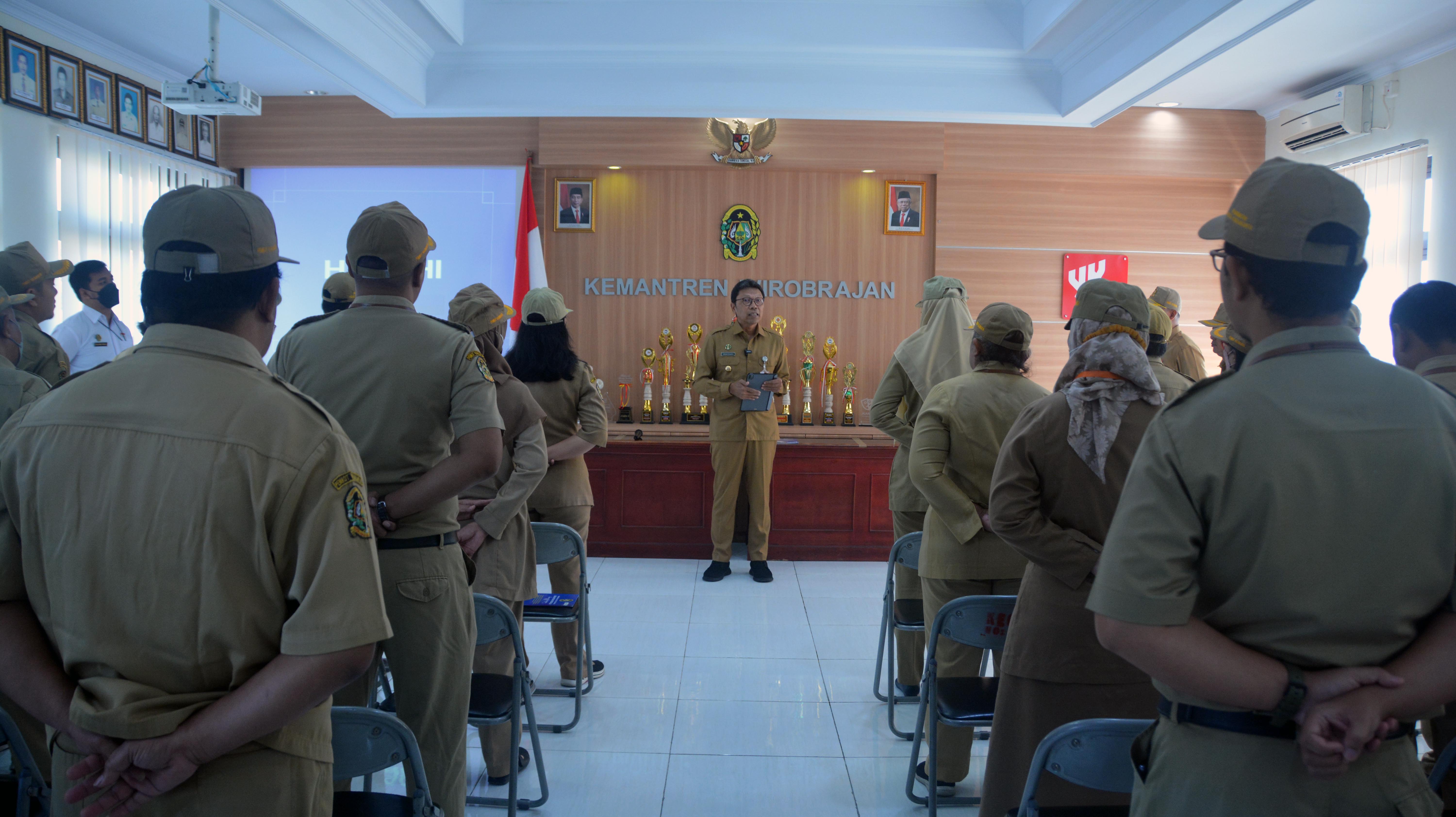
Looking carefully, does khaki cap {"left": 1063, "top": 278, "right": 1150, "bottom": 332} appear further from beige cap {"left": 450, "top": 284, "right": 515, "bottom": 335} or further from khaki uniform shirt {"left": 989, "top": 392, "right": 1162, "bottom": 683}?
beige cap {"left": 450, "top": 284, "right": 515, "bottom": 335}

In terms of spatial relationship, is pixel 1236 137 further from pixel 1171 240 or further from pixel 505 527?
pixel 505 527

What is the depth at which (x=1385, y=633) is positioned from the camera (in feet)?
3.54

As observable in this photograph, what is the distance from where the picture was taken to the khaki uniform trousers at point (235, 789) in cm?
111

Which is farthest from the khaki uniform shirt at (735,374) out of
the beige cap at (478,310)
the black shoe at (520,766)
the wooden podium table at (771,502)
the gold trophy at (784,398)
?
the black shoe at (520,766)

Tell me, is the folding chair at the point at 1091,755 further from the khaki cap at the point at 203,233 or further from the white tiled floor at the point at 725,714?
the khaki cap at the point at 203,233

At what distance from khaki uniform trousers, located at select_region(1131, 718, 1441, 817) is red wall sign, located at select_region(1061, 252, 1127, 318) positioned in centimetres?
621

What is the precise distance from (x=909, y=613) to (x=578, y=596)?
1239 mm

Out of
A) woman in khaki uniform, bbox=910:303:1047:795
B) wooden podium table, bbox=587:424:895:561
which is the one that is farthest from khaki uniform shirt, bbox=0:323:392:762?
wooden podium table, bbox=587:424:895:561

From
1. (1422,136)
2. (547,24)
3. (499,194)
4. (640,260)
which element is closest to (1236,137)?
(1422,136)

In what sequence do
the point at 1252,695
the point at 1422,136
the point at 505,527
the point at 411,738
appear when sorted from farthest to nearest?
the point at 1422,136
the point at 505,527
the point at 411,738
the point at 1252,695

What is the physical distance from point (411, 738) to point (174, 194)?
97 centimetres

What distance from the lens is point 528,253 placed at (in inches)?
263

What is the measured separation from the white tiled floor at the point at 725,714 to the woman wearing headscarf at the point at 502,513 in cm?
36

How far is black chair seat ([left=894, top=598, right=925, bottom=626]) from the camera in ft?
10.1
